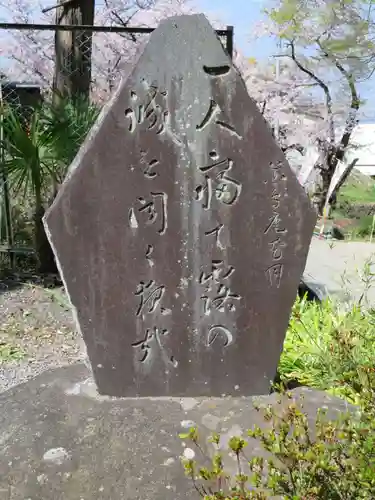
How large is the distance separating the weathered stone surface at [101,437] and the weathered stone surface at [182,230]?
0.40ft

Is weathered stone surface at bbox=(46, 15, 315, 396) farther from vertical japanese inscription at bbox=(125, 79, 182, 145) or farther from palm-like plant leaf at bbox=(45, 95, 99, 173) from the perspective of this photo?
palm-like plant leaf at bbox=(45, 95, 99, 173)

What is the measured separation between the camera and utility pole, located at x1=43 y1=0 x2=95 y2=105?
576 centimetres

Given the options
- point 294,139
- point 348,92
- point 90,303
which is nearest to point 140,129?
point 90,303

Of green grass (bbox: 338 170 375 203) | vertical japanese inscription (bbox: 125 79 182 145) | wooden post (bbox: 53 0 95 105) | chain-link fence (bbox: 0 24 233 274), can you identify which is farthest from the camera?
green grass (bbox: 338 170 375 203)

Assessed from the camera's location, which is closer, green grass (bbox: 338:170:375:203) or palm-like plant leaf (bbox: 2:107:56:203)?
palm-like plant leaf (bbox: 2:107:56:203)

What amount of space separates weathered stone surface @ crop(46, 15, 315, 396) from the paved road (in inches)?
90.7

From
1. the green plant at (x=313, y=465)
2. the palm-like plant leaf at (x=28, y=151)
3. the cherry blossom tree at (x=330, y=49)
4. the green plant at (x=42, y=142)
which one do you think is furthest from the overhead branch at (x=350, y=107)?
the green plant at (x=313, y=465)

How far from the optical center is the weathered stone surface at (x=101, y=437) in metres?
1.86

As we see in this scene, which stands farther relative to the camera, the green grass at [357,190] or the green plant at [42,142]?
the green grass at [357,190]

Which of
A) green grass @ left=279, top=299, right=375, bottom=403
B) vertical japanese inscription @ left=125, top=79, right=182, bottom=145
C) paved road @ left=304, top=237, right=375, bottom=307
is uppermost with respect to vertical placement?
vertical japanese inscription @ left=125, top=79, right=182, bottom=145

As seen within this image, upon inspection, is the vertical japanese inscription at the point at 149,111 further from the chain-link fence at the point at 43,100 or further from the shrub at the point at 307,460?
the shrub at the point at 307,460

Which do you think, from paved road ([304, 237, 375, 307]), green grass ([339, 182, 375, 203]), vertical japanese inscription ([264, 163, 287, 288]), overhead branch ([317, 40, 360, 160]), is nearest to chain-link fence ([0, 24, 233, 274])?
vertical japanese inscription ([264, 163, 287, 288])

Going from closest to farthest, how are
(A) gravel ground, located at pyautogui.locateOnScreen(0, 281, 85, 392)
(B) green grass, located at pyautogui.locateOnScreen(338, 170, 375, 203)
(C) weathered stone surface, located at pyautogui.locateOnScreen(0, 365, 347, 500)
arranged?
(C) weathered stone surface, located at pyautogui.locateOnScreen(0, 365, 347, 500) → (A) gravel ground, located at pyautogui.locateOnScreen(0, 281, 85, 392) → (B) green grass, located at pyautogui.locateOnScreen(338, 170, 375, 203)

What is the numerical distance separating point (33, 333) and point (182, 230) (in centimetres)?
257
